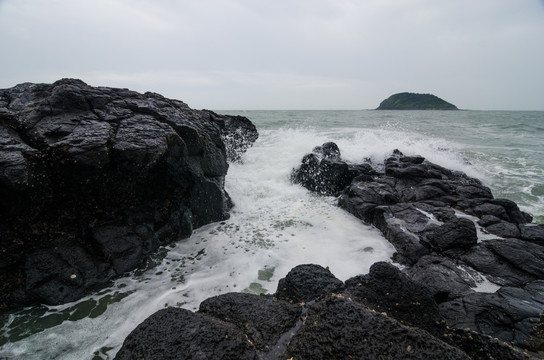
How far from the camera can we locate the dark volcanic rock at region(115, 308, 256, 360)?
2152mm

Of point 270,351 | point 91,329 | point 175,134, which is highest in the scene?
point 175,134

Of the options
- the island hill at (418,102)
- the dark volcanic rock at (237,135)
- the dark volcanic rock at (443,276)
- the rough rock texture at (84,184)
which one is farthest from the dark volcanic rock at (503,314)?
the island hill at (418,102)

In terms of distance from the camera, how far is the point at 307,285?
11.0 ft

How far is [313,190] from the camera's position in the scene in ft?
31.9

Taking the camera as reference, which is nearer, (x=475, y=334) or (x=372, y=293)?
(x=475, y=334)

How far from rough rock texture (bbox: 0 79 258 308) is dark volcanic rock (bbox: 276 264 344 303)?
116 inches

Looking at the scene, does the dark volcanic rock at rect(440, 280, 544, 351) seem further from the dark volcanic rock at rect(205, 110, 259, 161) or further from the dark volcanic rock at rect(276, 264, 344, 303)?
the dark volcanic rock at rect(205, 110, 259, 161)

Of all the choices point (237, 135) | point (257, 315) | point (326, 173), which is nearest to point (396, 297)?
point (257, 315)

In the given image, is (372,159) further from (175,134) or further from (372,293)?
(372,293)

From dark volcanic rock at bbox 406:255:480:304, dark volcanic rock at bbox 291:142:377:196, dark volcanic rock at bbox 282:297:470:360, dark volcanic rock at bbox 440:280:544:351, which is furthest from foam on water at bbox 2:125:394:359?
dark volcanic rock at bbox 282:297:470:360

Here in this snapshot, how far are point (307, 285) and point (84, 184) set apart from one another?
371 centimetres

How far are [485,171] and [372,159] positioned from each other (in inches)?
189

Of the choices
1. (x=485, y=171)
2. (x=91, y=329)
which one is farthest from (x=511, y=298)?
(x=485, y=171)

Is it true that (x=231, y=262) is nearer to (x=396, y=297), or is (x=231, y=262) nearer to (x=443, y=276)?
(x=396, y=297)
